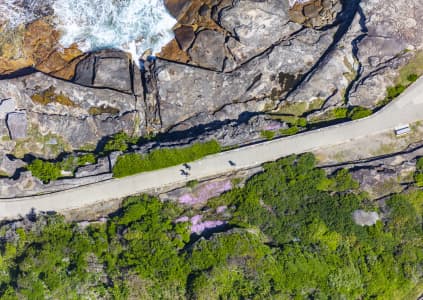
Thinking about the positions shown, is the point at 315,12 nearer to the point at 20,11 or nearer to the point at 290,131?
the point at 290,131

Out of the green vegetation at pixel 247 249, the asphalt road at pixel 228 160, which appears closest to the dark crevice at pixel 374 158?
the green vegetation at pixel 247 249

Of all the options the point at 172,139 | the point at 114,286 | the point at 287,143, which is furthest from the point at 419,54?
the point at 114,286

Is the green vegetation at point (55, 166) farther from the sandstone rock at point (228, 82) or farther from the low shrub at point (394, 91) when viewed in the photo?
the low shrub at point (394, 91)

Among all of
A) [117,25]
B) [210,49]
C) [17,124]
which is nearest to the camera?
[17,124]

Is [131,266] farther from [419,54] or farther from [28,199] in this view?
[419,54]

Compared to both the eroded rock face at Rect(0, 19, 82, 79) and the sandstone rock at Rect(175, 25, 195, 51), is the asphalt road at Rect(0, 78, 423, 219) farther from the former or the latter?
the eroded rock face at Rect(0, 19, 82, 79)

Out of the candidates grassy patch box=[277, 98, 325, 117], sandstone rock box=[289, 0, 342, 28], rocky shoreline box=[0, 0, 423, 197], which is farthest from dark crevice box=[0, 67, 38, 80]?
sandstone rock box=[289, 0, 342, 28]

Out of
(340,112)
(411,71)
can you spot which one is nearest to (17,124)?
(340,112)
